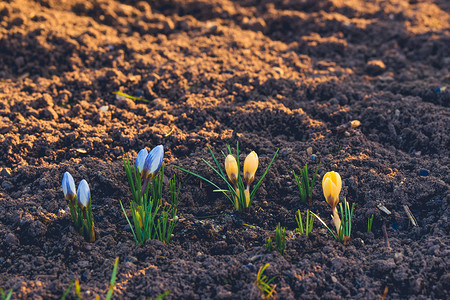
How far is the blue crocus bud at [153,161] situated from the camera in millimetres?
2205

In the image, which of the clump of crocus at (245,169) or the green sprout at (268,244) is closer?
the green sprout at (268,244)

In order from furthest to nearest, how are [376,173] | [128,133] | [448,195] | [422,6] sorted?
[422,6] → [128,133] → [376,173] → [448,195]

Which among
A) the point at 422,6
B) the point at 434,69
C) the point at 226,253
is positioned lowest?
the point at 226,253

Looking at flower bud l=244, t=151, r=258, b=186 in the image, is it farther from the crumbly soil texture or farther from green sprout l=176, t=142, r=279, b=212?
the crumbly soil texture

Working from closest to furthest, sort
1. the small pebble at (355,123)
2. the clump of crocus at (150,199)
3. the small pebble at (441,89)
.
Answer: the clump of crocus at (150,199)
the small pebble at (355,123)
the small pebble at (441,89)

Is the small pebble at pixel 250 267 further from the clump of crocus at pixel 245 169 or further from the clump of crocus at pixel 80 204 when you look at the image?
the clump of crocus at pixel 80 204

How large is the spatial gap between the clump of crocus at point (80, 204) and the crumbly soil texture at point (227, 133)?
59 mm

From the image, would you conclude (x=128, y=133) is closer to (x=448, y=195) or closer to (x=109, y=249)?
(x=109, y=249)

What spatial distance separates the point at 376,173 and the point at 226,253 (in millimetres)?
964

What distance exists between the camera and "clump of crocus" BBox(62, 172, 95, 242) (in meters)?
2.08

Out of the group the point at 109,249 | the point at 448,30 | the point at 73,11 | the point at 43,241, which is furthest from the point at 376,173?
the point at 73,11

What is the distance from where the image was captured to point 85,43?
3.59 m

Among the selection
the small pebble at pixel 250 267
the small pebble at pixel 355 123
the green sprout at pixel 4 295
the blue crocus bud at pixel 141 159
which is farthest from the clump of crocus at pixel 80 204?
the small pebble at pixel 355 123

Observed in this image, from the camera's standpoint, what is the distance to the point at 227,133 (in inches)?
114
